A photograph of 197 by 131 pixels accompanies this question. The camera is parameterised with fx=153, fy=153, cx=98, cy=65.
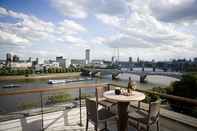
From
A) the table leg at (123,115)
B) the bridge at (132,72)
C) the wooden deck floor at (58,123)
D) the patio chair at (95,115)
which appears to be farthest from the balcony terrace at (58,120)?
the bridge at (132,72)

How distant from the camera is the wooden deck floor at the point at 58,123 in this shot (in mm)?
2829

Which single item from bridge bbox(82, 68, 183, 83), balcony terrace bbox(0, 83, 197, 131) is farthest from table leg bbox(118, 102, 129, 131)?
bridge bbox(82, 68, 183, 83)

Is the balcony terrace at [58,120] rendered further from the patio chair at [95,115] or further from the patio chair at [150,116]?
the patio chair at [95,115]

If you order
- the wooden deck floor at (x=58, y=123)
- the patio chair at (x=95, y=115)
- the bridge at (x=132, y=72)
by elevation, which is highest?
the patio chair at (x=95, y=115)

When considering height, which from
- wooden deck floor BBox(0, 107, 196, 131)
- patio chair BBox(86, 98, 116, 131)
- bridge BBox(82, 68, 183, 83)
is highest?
patio chair BBox(86, 98, 116, 131)

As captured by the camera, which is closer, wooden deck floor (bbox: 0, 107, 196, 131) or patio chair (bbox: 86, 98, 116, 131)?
patio chair (bbox: 86, 98, 116, 131)

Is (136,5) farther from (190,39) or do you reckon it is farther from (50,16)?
(190,39)

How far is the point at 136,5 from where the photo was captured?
17.2ft

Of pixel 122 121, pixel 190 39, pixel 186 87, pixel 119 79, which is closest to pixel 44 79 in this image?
pixel 119 79

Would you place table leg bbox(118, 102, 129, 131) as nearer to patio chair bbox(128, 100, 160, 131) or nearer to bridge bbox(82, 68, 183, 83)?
patio chair bbox(128, 100, 160, 131)

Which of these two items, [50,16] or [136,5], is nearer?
[136,5]

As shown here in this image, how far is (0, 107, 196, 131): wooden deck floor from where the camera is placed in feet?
9.28

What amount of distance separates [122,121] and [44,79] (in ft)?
132

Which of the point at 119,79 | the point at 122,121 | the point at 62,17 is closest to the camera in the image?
the point at 122,121
